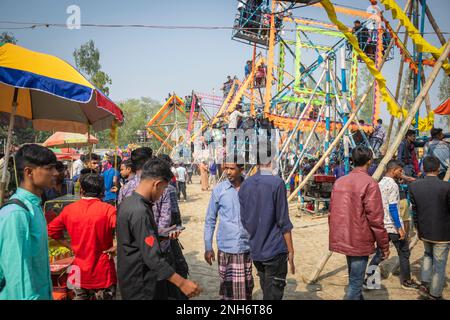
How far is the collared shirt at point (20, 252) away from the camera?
5.47 feet

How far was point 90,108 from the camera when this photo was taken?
6070mm

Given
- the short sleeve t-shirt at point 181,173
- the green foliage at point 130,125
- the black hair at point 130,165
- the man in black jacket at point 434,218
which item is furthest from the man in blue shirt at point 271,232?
the green foliage at point 130,125

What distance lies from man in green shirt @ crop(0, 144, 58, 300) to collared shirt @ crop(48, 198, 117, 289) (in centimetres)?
100

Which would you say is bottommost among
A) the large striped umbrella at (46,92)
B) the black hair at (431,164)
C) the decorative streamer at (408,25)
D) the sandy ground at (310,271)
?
the sandy ground at (310,271)

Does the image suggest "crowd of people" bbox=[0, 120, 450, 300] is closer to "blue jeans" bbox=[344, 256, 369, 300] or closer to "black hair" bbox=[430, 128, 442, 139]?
"blue jeans" bbox=[344, 256, 369, 300]

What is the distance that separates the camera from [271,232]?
315 cm

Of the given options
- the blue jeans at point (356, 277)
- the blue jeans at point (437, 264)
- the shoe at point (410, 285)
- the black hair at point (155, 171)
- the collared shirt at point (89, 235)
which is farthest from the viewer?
the shoe at point (410, 285)

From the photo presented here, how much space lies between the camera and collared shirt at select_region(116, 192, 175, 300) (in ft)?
7.27

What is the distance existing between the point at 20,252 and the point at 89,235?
1316 millimetres

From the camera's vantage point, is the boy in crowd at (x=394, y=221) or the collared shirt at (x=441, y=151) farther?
the collared shirt at (x=441, y=151)

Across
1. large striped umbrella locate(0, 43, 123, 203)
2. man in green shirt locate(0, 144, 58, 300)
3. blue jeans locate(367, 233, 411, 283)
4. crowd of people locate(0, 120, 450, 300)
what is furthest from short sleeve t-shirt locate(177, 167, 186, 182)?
man in green shirt locate(0, 144, 58, 300)

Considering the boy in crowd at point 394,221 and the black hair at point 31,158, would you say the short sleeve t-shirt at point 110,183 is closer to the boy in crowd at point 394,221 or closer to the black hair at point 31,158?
the black hair at point 31,158

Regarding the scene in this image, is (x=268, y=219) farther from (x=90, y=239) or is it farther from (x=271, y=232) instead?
(x=90, y=239)

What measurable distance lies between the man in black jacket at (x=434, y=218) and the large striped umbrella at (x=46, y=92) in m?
4.78
